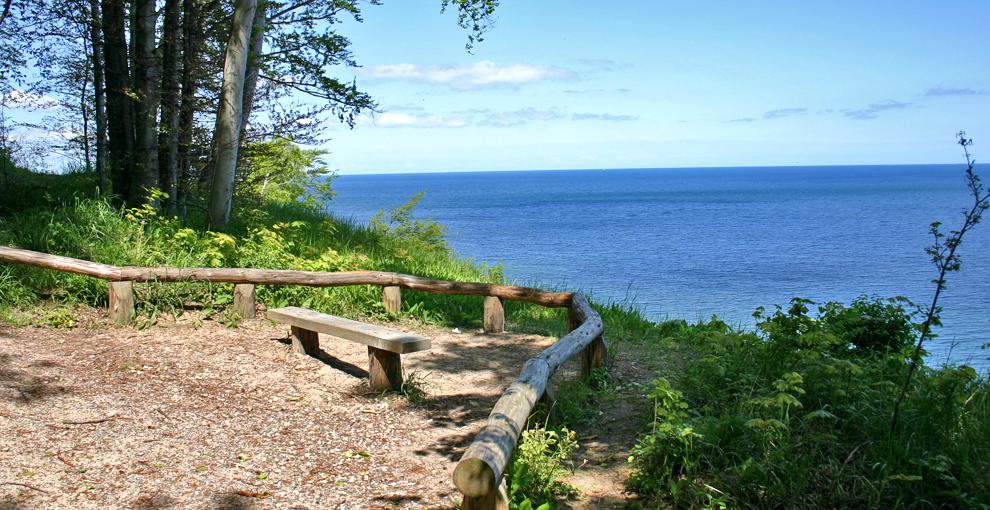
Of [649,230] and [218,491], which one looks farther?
[649,230]

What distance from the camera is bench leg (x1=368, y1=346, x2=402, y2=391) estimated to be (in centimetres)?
621

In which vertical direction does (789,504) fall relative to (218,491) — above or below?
above

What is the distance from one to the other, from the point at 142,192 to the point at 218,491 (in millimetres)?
7527

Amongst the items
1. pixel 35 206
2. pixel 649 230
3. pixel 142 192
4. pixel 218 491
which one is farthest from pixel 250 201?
pixel 649 230

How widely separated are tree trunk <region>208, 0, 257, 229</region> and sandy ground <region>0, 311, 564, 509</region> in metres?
3.01

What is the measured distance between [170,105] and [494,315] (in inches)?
246

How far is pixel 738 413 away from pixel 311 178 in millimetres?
18967

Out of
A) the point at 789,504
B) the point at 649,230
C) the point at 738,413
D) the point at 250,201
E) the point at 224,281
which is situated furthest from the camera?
the point at 649,230

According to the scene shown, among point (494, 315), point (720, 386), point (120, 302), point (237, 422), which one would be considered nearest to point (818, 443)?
point (720, 386)

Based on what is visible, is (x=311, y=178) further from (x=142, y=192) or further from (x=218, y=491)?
(x=218, y=491)

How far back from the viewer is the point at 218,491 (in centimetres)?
423

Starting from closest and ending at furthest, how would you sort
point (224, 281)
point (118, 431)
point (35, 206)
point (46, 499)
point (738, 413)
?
point (46, 499) → point (738, 413) → point (118, 431) → point (224, 281) → point (35, 206)

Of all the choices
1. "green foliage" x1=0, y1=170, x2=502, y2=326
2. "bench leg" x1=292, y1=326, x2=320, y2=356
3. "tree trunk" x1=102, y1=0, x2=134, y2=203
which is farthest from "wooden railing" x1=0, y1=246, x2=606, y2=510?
"tree trunk" x1=102, y1=0, x2=134, y2=203

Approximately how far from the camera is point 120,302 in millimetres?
7539
